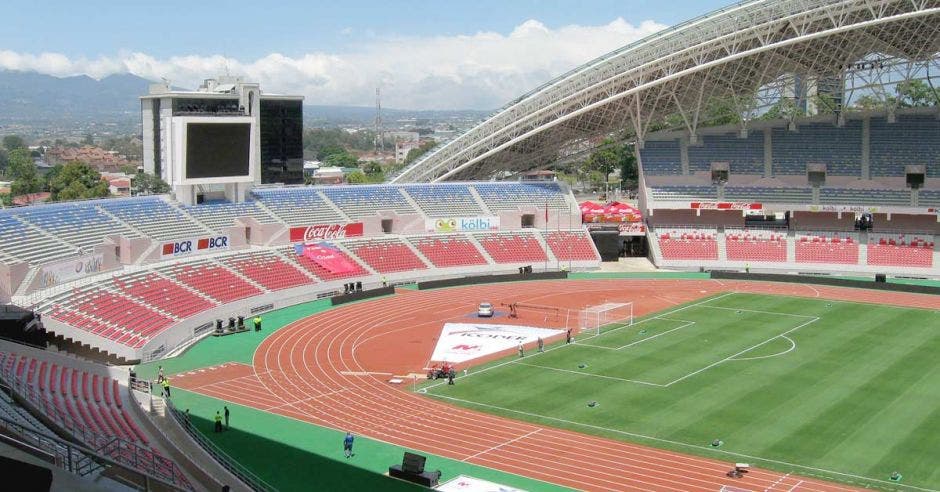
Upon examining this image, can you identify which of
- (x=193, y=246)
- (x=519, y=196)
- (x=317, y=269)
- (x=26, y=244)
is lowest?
(x=317, y=269)

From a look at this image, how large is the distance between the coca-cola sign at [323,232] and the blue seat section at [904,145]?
34.5 meters

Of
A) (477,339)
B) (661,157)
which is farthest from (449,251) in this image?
(477,339)

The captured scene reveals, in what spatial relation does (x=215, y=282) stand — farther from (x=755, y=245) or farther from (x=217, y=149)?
(x=755, y=245)

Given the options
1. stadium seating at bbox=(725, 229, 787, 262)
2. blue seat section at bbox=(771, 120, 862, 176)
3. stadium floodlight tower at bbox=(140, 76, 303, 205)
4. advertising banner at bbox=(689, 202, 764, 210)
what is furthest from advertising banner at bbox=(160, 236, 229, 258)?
blue seat section at bbox=(771, 120, 862, 176)

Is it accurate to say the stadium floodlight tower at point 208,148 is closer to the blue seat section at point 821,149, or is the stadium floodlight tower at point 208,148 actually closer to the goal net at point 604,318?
the goal net at point 604,318

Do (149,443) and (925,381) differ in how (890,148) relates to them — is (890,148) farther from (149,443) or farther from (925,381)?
(149,443)

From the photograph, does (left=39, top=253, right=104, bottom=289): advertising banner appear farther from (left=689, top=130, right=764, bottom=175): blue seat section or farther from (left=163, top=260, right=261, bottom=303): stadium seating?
(left=689, top=130, right=764, bottom=175): blue seat section

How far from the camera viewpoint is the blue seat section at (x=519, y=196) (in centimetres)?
6638

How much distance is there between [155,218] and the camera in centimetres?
4994

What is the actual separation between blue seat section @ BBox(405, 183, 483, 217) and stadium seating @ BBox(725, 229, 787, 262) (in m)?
16.8

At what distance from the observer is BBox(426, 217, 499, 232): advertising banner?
6228 centimetres

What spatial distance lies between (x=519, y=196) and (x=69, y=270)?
111 ft

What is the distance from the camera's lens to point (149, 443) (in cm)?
2266

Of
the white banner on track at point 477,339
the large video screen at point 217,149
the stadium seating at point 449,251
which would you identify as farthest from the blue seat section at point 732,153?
the large video screen at point 217,149
